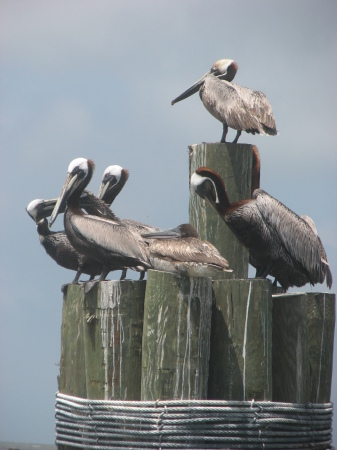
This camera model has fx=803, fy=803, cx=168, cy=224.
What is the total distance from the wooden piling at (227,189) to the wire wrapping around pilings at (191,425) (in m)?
1.97

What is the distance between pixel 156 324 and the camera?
5.15 meters

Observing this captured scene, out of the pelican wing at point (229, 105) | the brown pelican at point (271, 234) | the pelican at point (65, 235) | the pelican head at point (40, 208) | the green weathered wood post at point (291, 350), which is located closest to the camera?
the green weathered wood post at point (291, 350)

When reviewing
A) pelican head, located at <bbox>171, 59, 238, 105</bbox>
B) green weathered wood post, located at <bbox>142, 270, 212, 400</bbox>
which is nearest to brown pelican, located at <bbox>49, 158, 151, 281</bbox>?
green weathered wood post, located at <bbox>142, 270, 212, 400</bbox>

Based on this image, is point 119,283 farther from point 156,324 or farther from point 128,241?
point 128,241

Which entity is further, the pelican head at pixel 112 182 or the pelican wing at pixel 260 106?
the pelican wing at pixel 260 106

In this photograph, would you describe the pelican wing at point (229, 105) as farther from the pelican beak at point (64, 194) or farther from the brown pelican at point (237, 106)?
the pelican beak at point (64, 194)

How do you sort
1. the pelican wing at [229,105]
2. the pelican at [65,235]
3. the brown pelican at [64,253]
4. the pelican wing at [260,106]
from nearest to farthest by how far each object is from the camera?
the pelican at [65,235]
the brown pelican at [64,253]
the pelican wing at [229,105]
the pelican wing at [260,106]

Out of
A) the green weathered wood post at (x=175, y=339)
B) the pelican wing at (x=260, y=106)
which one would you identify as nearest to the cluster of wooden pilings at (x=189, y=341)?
the green weathered wood post at (x=175, y=339)

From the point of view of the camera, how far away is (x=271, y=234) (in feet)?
23.8

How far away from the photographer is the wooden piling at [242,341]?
17.3ft

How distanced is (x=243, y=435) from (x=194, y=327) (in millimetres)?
763

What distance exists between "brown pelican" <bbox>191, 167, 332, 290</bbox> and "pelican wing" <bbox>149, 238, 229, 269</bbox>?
69cm

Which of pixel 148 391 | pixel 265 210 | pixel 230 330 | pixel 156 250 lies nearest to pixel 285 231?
pixel 265 210

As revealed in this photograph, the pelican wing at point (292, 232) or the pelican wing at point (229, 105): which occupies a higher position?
the pelican wing at point (229, 105)
